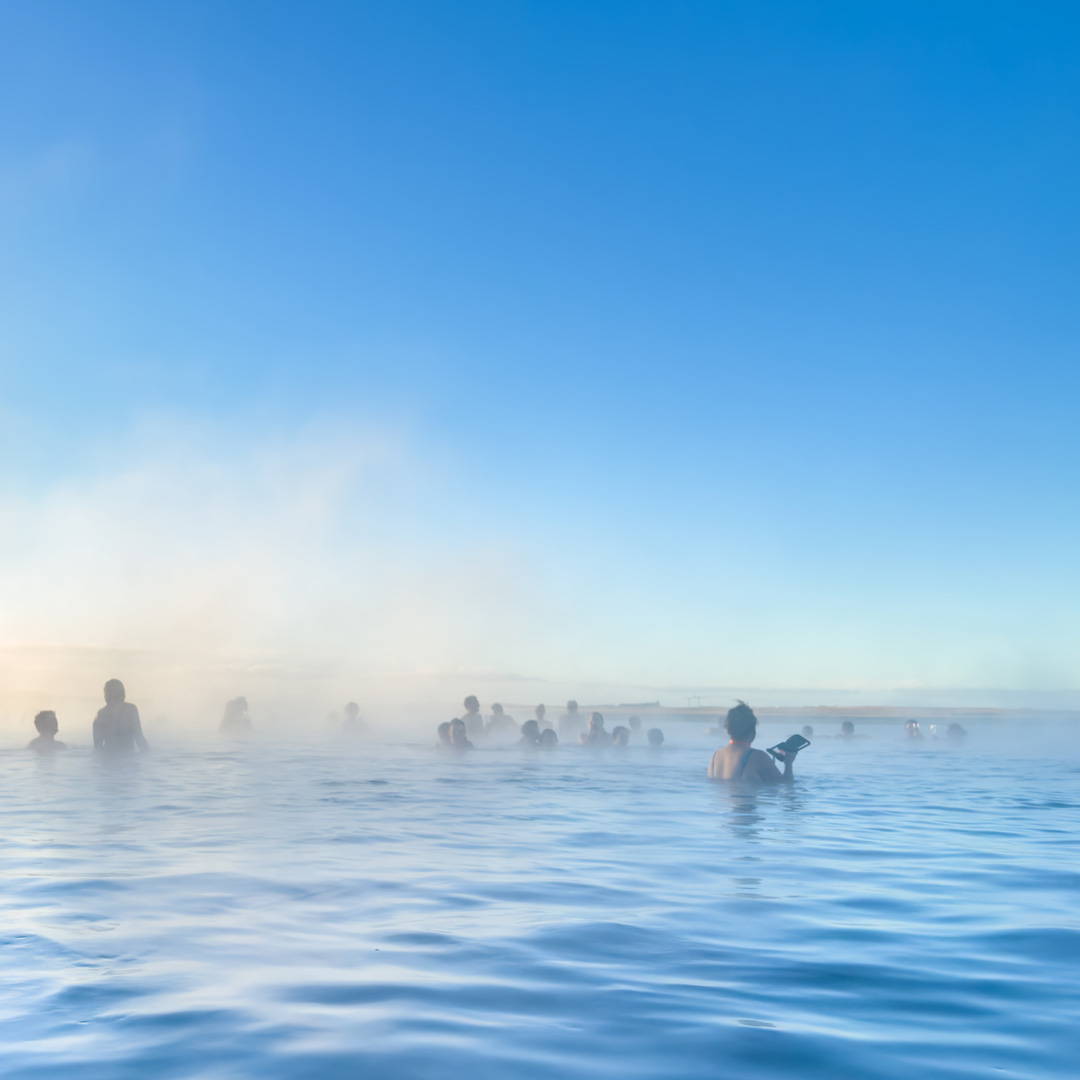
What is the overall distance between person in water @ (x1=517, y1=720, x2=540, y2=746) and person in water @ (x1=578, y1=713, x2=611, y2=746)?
1.75m

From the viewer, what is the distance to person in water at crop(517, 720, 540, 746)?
83.4 feet

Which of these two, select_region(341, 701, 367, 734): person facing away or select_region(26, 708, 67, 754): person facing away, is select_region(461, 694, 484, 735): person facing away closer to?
select_region(341, 701, 367, 734): person facing away

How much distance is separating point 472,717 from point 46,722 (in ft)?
41.3

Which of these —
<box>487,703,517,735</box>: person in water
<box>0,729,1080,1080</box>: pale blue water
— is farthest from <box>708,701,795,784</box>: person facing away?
<box>487,703,517,735</box>: person in water

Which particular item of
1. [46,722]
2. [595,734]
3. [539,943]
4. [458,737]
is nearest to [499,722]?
[595,734]

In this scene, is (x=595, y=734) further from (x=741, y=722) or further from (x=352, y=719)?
(x=741, y=722)

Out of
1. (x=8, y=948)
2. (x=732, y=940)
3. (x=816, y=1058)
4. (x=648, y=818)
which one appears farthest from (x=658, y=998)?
(x=648, y=818)

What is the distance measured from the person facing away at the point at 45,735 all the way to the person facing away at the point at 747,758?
15.4 m

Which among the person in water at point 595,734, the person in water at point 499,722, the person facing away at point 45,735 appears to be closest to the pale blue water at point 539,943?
the person facing away at point 45,735

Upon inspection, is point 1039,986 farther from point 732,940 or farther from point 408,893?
point 408,893

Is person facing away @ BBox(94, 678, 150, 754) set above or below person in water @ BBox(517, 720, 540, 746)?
above

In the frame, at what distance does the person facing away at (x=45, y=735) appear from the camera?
20.8 meters

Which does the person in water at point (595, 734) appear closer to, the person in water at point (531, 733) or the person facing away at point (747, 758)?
the person in water at point (531, 733)

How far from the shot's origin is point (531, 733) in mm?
25688
